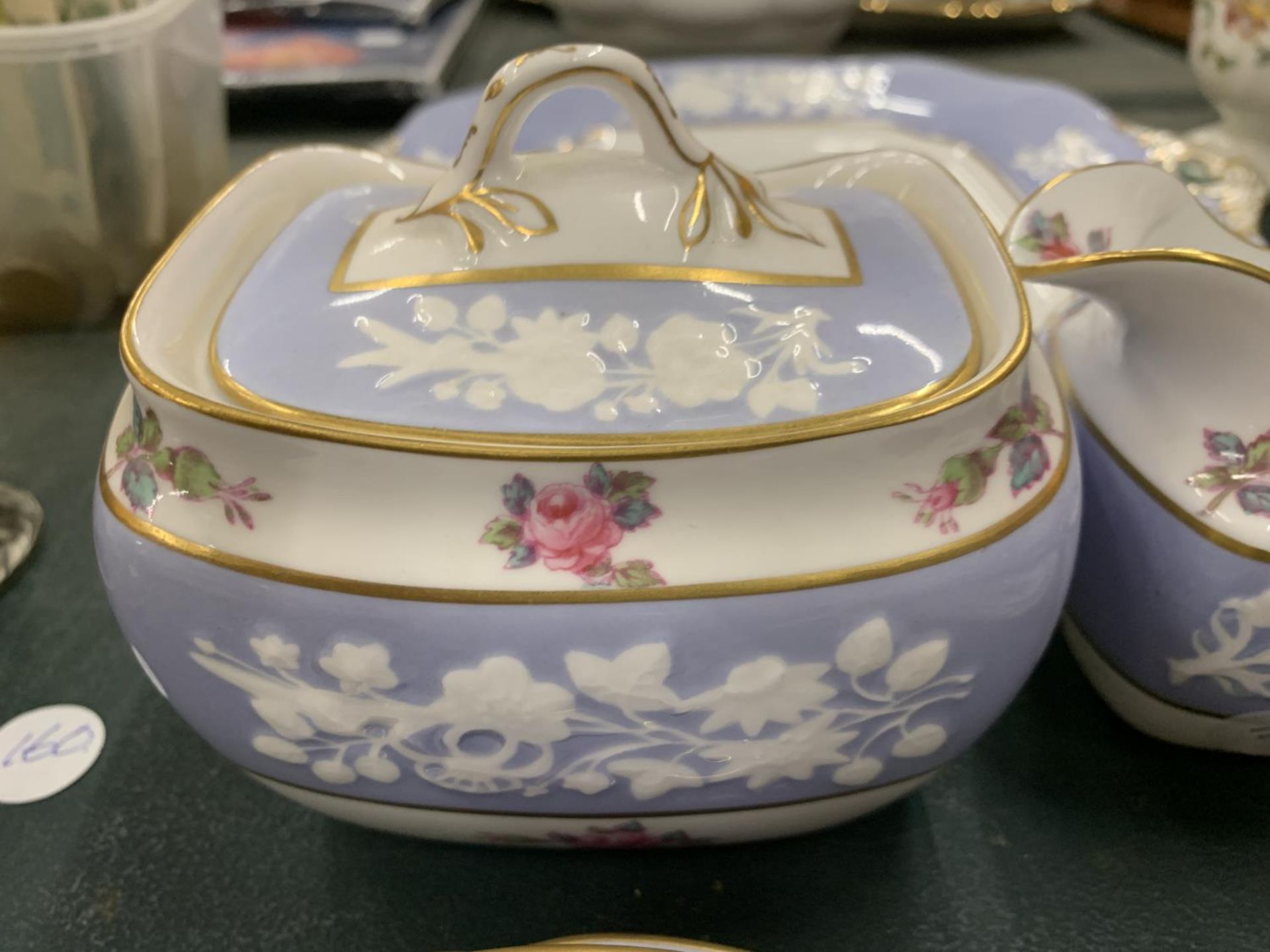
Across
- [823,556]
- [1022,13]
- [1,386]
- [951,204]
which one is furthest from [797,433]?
[1022,13]

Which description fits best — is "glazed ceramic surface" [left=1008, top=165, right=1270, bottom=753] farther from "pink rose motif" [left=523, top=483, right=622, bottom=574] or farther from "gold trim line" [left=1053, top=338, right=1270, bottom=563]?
"pink rose motif" [left=523, top=483, right=622, bottom=574]

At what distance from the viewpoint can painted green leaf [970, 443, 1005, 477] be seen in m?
0.42

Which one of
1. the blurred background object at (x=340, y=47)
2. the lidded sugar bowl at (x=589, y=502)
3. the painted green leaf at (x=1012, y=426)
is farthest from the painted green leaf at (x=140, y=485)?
the blurred background object at (x=340, y=47)

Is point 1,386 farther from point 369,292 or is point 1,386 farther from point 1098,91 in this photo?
point 1098,91

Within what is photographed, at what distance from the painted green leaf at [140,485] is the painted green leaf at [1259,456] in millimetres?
476

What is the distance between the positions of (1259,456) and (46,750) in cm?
64

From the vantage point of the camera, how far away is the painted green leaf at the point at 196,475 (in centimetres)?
41

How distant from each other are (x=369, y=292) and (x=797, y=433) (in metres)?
0.20

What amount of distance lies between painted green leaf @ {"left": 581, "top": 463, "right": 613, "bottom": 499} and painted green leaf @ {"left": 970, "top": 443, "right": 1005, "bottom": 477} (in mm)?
145

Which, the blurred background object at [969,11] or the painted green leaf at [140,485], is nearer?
the painted green leaf at [140,485]

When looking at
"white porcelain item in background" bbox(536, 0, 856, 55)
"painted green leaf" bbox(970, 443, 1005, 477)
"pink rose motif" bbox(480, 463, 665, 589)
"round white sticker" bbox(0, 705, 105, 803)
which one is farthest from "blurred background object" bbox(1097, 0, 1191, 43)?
"round white sticker" bbox(0, 705, 105, 803)

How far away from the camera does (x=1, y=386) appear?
0.91 meters

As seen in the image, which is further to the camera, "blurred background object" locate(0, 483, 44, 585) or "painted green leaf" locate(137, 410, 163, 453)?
"blurred background object" locate(0, 483, 44, 585)

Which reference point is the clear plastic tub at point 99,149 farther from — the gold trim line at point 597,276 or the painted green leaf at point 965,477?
the painted green leaf at point 965,477
